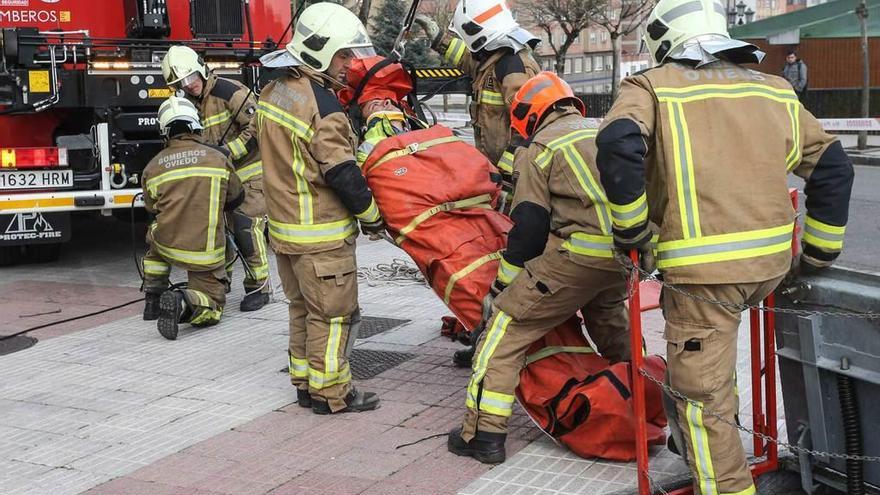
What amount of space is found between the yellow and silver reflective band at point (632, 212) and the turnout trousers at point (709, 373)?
0.28 metres

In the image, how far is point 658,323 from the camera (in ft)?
22.8

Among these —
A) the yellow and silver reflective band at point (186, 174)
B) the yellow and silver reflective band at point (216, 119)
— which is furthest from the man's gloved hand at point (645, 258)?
the yellow and silver reflective band at point (216, 119)

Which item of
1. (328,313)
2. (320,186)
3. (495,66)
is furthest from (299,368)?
(495,66)

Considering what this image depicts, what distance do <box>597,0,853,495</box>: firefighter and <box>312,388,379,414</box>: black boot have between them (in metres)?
1.99

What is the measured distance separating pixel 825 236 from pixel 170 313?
177 inches

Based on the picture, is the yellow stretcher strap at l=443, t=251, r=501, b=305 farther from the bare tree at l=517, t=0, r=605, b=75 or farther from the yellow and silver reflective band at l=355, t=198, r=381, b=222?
the bare tree at l=517, t=0, r=605, b=75

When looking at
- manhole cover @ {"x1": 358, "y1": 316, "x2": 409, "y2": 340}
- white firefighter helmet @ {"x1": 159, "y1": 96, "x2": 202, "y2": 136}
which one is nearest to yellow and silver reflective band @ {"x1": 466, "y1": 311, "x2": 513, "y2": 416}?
manhole cover @ {"x1": 358, "y1": 316, "x2": 409, "y2": 340}

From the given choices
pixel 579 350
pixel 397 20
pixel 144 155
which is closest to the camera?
pixel 579 350

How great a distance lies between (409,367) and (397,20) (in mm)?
26320

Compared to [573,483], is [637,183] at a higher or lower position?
higher

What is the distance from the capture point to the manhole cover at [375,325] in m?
7.08

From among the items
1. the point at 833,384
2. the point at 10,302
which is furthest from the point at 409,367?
the point at 10,302

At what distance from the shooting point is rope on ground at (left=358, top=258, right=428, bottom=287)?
8.71 metres

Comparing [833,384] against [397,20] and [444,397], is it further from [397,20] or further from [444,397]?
[397,20]
